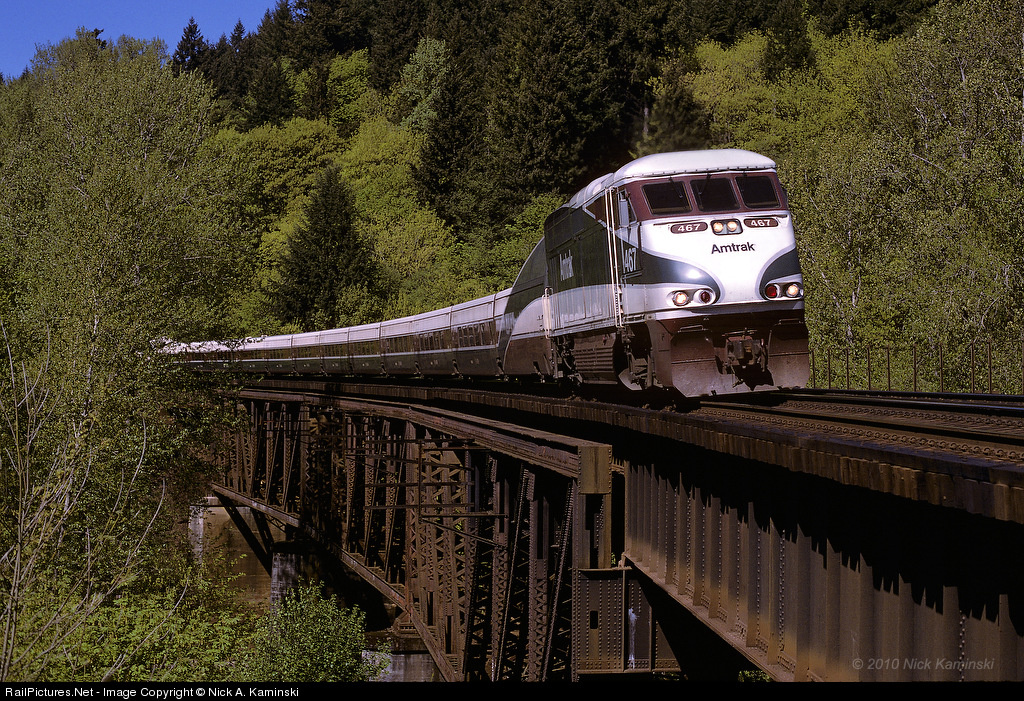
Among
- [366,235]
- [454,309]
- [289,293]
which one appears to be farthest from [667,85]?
[454,309]

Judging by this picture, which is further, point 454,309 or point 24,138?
point 24,138

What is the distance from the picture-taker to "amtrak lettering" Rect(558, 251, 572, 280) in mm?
19703

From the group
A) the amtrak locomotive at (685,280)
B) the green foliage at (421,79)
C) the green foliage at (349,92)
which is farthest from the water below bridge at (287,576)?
the green foliage at (349,92)

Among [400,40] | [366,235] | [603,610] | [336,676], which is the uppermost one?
[400,40]

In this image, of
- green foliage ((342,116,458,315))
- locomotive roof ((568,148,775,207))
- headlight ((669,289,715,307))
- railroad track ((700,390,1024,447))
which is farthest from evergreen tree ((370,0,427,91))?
headlight ((669,289,715,307))

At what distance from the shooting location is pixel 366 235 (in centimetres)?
7688

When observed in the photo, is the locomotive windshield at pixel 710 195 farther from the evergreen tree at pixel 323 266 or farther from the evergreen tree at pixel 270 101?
the evergreen tree at pixel 270 101

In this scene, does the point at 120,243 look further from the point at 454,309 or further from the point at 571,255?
the point at 571,255

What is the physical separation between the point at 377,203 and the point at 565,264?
67.5 metres

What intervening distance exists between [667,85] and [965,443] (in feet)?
230

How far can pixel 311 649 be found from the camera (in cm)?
2905

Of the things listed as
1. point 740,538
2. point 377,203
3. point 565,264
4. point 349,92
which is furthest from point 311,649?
point 349,92

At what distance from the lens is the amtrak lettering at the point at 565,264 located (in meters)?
19.7

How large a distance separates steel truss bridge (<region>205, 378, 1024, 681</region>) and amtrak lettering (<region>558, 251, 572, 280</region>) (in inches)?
98.9
